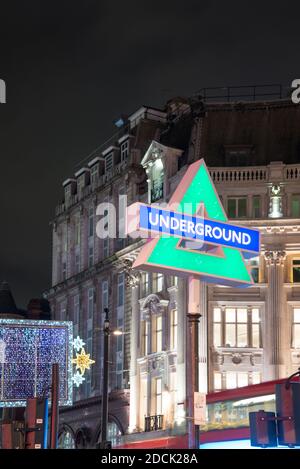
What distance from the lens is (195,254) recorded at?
26.5 metres

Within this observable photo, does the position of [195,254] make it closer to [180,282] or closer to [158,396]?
[180,282]

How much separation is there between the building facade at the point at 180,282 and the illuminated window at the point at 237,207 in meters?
0.09

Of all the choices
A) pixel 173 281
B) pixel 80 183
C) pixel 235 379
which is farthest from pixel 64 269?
pixel 235 379

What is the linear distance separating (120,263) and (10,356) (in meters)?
43.4

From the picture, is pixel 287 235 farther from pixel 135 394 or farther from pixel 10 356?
pixel 10 356

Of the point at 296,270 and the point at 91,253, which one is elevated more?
the point at 91,253

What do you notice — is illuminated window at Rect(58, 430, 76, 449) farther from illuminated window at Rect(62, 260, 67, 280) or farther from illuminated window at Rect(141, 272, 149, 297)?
illuminated window at Rect(141, 272, 149, 297)

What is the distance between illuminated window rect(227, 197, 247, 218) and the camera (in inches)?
2523

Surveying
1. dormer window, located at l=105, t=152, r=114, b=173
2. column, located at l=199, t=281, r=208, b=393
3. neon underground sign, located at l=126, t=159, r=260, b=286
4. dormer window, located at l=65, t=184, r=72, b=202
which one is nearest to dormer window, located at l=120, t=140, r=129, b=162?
dormer window, located at l=105, t=152, r=114, b=173

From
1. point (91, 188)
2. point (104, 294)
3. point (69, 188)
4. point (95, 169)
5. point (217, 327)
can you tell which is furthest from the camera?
point (69, 188)

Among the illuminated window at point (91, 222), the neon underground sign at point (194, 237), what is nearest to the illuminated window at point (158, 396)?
the illuminated window at point (91, 222)

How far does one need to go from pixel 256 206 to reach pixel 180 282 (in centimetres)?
693

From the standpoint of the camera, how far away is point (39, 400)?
2092 centimetres
